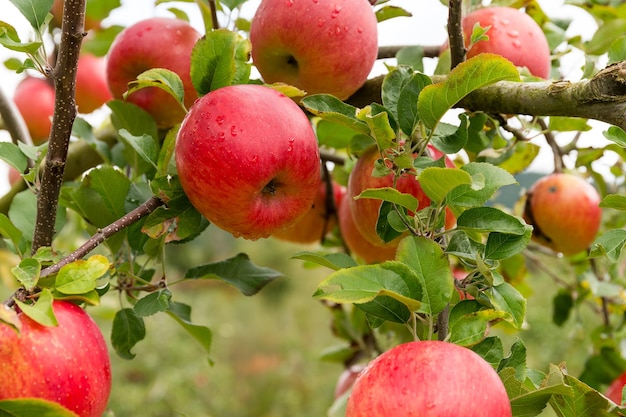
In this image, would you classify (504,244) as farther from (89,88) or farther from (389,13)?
(89,88)

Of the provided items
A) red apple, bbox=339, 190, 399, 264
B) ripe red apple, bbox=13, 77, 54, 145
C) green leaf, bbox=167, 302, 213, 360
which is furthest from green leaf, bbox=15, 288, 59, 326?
ripe red apple, bbox=13, 77, 54, 145

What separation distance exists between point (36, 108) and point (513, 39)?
3.58 feet

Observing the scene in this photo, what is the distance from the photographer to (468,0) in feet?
2.96

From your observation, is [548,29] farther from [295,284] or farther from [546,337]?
[295,284]

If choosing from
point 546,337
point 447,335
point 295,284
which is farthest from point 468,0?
point 295,284

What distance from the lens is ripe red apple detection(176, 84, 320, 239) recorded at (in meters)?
A: 0.61

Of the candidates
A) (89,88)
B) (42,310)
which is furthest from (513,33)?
(89,88)

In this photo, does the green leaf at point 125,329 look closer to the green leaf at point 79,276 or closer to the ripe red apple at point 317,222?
the green leaf at point 79,276

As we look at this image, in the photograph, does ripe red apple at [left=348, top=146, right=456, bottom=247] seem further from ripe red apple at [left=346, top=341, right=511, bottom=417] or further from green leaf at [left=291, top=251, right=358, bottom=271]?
ripe red apple at [left=346, top=341, right=511, bottom=417]

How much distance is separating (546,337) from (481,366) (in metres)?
3.81

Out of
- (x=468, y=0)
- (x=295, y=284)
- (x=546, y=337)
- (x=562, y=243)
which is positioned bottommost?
(x=295, y=284)

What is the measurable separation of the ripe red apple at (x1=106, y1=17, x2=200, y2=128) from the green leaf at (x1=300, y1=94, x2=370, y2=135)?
24cm

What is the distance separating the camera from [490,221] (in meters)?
0.59

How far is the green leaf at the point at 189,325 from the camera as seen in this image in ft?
2.55
